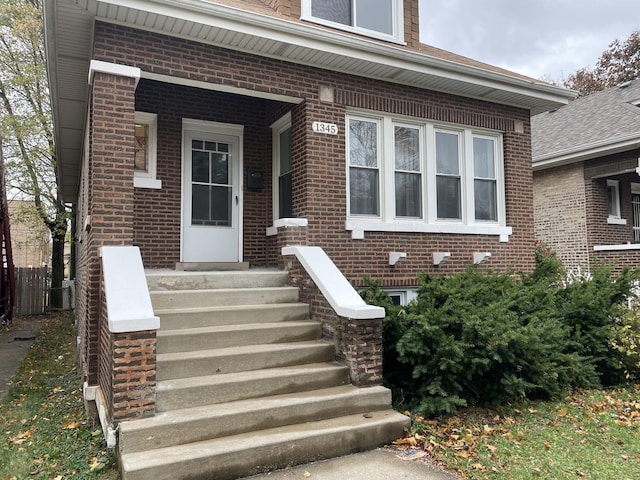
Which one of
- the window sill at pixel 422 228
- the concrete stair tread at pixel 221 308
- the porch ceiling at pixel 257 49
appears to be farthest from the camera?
the window sill at pixel 422 228

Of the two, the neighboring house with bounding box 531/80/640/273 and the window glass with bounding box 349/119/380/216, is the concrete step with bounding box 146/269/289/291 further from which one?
the neighboring house with bounding box 531/80/640/273

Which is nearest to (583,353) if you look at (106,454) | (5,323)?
(106,454)

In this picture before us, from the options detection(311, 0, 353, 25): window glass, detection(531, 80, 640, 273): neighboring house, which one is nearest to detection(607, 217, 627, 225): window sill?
detection(531, 80, 640, 273): neighboring house

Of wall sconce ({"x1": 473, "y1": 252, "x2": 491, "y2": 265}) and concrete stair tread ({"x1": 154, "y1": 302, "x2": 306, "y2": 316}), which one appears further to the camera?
wall sconce ({"x1": 473, "y1": 252, "x2": 491, "y2": 265})

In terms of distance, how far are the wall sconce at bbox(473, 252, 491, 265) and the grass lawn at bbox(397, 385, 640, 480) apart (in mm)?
2842

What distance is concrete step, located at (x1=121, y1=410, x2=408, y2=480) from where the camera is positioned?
12.1 ft

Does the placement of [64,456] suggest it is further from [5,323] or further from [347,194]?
[5,323]

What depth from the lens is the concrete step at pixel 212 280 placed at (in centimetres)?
587

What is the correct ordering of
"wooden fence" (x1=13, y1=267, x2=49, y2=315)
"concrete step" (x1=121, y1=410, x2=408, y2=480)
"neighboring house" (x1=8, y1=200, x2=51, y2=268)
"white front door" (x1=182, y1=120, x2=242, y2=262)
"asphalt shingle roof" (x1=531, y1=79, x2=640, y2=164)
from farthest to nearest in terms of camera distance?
"neighboring house" (x1=8, y1=200, x2=51, y2=268) → "wooden fence" (x1=13, y1=267, x2=49, y2=315) → "asphalt shingle roof" (x1=531, y1=79, x2=640, y2=164) → "white front door" (x1=182, y1=120, x2=242, y2=262) → "concrete step" (x1=121, y1=410, x2=408, y2=480)

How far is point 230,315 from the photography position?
5590 mm

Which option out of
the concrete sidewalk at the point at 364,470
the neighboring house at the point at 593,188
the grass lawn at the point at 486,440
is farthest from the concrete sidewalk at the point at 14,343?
the neighboring house at the point at 593,188

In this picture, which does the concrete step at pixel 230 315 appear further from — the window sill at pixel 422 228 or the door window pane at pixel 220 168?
the door window pane at pixel 220 168

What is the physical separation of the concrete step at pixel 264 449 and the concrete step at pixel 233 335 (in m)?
1.18

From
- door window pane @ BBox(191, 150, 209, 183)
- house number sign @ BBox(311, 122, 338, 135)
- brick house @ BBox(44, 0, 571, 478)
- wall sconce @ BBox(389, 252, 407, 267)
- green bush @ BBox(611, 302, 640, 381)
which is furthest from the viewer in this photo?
door window pane @ BBox(191, 150, 209, 183)
